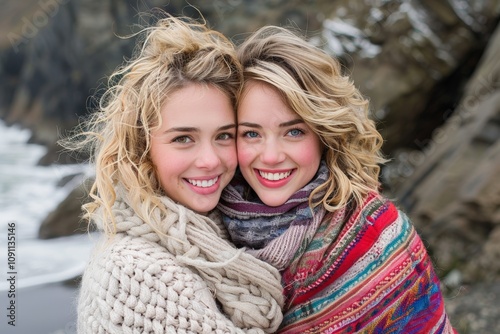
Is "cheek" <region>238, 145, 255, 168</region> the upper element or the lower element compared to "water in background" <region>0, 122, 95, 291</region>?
upper

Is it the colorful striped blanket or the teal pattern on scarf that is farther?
the teal pattern on scarf

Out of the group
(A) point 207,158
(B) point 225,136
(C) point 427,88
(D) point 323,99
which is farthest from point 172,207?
(C) point 427,88

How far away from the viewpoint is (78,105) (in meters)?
18.5

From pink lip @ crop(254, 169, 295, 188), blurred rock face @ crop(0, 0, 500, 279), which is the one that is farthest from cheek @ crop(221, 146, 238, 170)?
blurred rock face @ crop(0, 0, 500, 279)

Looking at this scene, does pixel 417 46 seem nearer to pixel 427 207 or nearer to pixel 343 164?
pixel 427 207

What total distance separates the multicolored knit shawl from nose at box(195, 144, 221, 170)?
1.24ft

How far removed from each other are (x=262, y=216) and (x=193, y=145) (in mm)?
394

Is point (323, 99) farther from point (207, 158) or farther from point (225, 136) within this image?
point (207, 158)

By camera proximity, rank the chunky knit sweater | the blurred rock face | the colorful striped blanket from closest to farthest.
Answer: the chunky knit sweater < the colorful striped blanket < the blurred rock face

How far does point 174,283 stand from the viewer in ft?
7.50

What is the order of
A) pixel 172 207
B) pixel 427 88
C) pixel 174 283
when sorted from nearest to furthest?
1. pixel 174 283
2. pixel 172 207
3. pixel 427 88

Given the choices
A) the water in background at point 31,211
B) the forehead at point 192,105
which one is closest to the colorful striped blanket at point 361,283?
the forehead at point 192,105

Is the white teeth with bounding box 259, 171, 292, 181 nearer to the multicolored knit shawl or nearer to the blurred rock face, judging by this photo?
the multicolored knit shawl

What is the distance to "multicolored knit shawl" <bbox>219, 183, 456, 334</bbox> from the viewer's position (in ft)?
8.22
